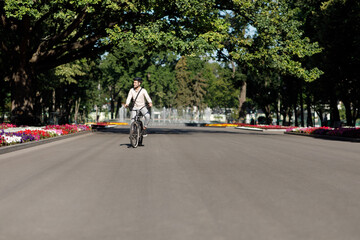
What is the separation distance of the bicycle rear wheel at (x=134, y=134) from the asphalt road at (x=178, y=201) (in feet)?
13.2

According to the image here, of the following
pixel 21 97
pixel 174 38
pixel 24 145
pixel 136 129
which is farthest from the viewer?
pixel 21 97

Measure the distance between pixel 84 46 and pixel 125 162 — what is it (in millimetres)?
14983

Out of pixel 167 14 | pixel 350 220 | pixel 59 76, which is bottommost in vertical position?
pixel 350 220

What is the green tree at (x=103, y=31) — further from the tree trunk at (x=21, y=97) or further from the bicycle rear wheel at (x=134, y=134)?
the bicycle rear wheel at (x=134, y=134)

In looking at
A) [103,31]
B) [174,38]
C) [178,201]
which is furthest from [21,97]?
[178,201]

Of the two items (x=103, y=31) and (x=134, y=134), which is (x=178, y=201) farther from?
(x=103, y=31)

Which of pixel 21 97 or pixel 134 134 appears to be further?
pixel 21 97

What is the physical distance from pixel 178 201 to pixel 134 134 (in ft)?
28.6

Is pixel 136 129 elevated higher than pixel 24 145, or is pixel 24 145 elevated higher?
pixel 136 129

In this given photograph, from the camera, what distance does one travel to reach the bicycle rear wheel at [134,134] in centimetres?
1426

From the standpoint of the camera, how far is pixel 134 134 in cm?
1452

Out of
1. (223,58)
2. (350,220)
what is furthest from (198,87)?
(350,220)

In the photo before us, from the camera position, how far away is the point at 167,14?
2494cm

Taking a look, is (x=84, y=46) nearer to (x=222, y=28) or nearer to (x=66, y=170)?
(x=222, y=28)
